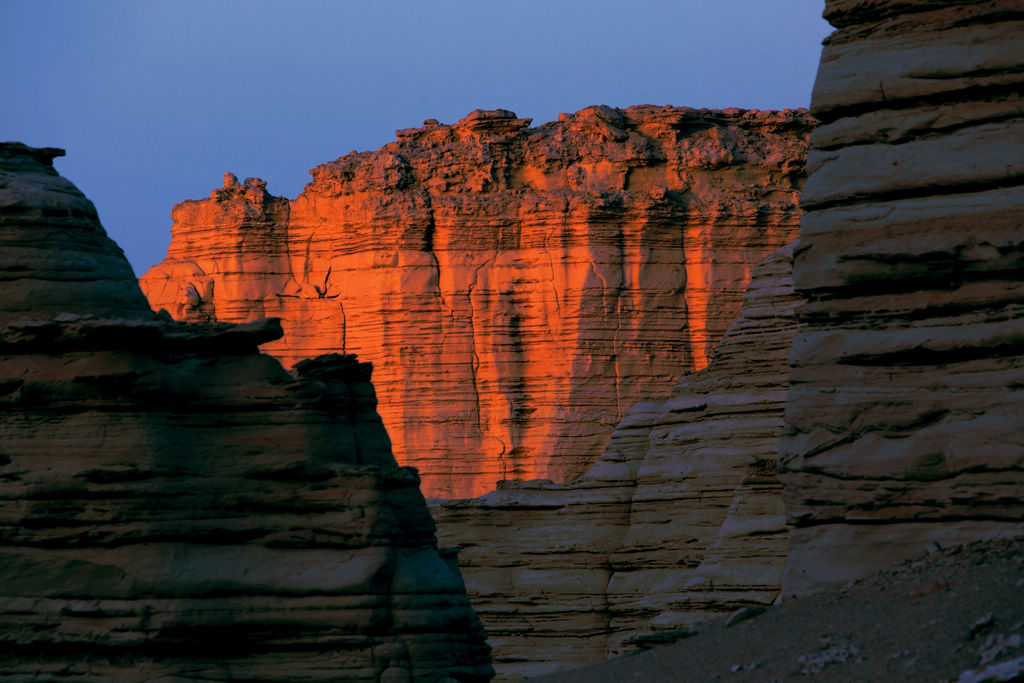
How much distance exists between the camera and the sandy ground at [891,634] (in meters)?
9.08

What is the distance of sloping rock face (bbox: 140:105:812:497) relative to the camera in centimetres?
4072

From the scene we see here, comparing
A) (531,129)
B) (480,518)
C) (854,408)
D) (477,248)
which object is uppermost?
(531,129)

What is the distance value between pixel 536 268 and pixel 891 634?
3191cm

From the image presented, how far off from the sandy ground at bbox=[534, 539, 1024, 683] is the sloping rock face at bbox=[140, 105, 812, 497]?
28157 millimetres

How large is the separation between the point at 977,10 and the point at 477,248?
30.4 m

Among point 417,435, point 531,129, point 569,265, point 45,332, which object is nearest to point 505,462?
point 417,435

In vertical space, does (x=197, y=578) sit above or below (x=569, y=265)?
below

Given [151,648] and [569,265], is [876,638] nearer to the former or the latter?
[151,648]

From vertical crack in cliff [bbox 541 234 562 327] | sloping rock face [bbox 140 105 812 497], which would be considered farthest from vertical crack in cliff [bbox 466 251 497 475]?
vertical crack in cliff [bbox 541 234 562 327]

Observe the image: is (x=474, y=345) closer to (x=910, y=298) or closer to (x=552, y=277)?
(x=552, y=277)

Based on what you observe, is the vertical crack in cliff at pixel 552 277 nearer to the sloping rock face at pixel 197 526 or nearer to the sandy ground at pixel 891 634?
the sloping rock face at pixel 197 526

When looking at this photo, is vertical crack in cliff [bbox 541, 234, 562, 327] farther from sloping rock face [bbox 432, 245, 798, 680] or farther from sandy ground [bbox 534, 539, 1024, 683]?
sandy ground [bbox 534, 539, 1024, 683]

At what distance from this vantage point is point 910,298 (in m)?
11.7

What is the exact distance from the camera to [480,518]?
30.3 m
